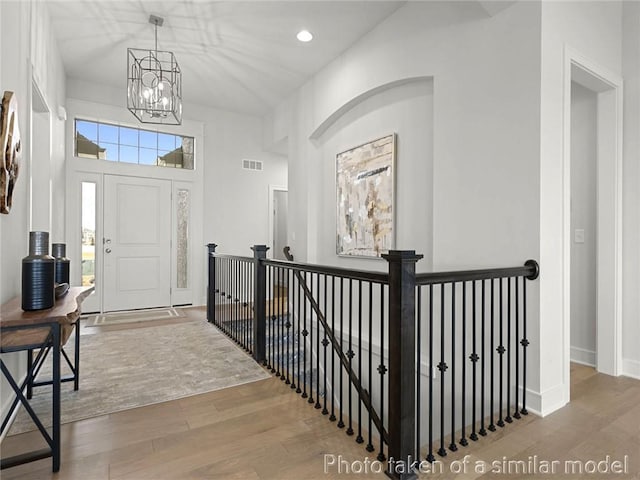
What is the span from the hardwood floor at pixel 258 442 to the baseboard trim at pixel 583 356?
2.27ft

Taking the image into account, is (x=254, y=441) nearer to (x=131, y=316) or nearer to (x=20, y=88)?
(x=20, y=88)

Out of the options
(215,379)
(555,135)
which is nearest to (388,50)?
(555,135)

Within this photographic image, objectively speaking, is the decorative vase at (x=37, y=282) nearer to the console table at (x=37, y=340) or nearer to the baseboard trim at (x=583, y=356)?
the console table at (x=37, y=340)

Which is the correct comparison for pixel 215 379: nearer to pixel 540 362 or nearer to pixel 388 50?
pixel 540 362

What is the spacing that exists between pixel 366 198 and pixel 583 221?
2019 mm

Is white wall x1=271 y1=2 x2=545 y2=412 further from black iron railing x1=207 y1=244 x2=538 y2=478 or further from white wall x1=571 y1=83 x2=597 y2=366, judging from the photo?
white wall x1=571 y1=83 x2=597 y2=366

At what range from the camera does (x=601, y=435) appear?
6.51 ft

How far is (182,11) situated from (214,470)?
12.3ft

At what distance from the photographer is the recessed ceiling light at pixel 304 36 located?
3.80m

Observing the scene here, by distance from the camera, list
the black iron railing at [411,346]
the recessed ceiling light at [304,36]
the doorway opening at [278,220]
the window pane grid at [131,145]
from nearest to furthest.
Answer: the black iron railing at [411,346] < the recessed ceiling light at [304,36] < the window pane grid at [131,145] < the doorway opening at [278,220]

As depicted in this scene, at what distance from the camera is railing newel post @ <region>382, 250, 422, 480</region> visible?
5.19 feet

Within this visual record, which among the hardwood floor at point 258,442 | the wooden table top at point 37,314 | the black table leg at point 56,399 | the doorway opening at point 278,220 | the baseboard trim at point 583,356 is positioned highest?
the doorway opening at point 278,220

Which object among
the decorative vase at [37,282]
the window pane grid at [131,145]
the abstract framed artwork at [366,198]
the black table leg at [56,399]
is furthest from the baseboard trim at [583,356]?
the window pane grid at [131,145]

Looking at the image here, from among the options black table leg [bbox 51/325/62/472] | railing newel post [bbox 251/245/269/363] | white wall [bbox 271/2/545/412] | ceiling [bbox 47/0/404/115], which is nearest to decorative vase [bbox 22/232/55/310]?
black table leg [bbox 51/325/62/472]
